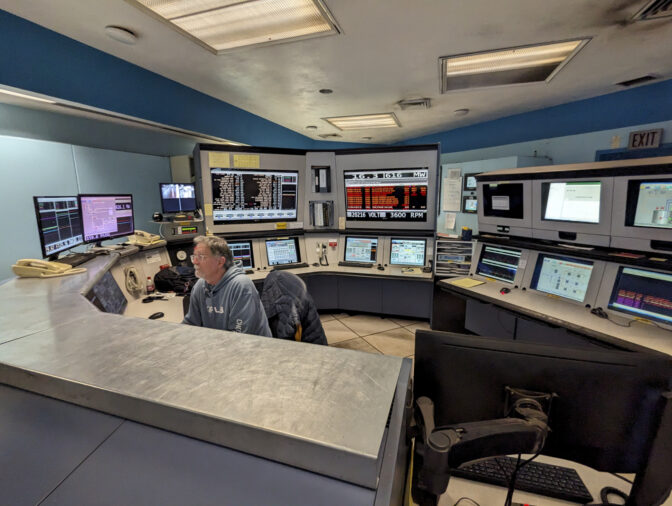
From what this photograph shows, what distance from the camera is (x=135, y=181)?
3875mm

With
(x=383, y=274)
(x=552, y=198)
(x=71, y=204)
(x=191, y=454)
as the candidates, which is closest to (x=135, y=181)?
(x=71, y=204)

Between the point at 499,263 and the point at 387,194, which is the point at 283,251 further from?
the point at 499,263

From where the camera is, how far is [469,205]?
5.62m

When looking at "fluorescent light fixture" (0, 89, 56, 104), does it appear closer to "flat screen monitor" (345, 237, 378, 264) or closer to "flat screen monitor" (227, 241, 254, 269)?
"flat screen monitor" (227, 241, 254, 269)

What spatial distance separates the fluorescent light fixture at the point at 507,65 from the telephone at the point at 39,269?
3.61m

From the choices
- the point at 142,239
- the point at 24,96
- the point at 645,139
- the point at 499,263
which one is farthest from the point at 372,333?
the point at 645,139

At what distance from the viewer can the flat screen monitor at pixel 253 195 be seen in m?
3.44

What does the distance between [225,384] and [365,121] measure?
6008 mm

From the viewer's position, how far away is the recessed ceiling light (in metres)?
2.50

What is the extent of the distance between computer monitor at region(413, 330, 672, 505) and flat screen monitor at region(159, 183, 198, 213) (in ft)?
11.5

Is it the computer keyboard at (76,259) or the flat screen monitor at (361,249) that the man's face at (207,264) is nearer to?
the computer keyboard at (76,259)

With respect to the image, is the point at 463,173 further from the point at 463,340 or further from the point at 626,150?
the point at 463,340

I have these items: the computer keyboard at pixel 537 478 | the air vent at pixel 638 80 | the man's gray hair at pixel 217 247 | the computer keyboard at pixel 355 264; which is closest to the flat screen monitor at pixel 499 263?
the computer keyboard at pixel 355 264

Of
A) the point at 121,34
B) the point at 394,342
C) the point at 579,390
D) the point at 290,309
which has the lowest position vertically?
the point at 394,342
